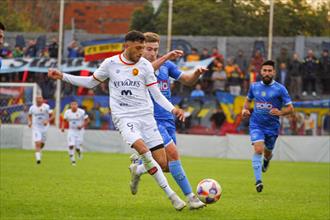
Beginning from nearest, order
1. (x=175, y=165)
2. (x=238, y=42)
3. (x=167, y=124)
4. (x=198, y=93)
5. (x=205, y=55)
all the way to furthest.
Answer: (x=175, y=165) < (x=167, y=124) < (x=198, y=93) < (x=205, y=55) < (x=238, y=42)

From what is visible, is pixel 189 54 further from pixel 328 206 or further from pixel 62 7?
pixel 328 206

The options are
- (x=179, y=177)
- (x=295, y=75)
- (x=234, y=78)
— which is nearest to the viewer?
(x=179, y=177)

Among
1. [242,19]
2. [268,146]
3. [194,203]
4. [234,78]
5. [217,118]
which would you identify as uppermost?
[242,19]

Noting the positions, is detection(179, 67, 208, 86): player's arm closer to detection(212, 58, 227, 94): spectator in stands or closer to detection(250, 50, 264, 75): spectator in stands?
detection(212, 58, 227, 94): spectator in stands

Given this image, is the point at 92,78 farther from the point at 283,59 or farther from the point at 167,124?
the point at 283,59

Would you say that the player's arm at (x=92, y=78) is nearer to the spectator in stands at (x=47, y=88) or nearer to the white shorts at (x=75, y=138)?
the white shorts at (x=75, y=138)

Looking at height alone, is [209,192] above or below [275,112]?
below

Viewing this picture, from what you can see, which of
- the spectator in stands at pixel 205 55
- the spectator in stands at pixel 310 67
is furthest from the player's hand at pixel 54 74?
the spectator in stands at pixel 205 55

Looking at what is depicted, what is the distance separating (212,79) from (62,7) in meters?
9.24

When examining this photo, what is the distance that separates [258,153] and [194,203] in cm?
508

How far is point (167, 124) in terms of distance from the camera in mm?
12734

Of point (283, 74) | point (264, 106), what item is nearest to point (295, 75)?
point (283, 74)

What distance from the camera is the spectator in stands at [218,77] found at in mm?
35881

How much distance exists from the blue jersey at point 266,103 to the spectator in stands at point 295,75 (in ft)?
61.0
